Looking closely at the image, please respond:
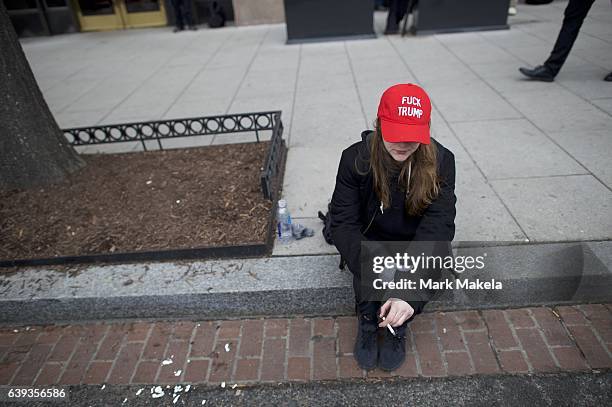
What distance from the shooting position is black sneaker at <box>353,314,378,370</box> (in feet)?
8.00

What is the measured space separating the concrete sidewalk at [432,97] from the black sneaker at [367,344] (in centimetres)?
72

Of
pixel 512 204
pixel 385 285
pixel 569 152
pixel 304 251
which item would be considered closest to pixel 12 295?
pixel 304 251

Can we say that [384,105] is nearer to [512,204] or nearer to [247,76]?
[512,204]

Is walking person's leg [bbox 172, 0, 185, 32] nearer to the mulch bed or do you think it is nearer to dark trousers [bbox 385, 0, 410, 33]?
dark trousers [bbox 385, 0, 410, 33]

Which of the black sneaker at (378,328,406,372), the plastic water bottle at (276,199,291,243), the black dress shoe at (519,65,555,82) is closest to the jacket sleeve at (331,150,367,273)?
the black sneaker at (378,328,406,372)

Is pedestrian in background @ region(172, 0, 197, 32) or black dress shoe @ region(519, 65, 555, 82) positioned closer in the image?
black dress shoe @ region(519, 65, 555, 82)

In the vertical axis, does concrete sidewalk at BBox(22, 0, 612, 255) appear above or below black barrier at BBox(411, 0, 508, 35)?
below

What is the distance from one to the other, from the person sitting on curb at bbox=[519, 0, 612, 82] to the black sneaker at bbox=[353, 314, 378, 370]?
5.25m

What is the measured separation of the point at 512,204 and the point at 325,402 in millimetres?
2281

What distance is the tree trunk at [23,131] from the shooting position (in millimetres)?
3523

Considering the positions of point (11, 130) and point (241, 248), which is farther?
point (11, 130)

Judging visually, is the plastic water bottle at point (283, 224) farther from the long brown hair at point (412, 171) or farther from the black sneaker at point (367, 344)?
the long brown hair at point (412, 171)

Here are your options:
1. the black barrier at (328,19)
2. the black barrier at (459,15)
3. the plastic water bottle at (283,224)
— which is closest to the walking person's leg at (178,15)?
the black barrier at (328,19)

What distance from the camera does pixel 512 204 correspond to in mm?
3400
